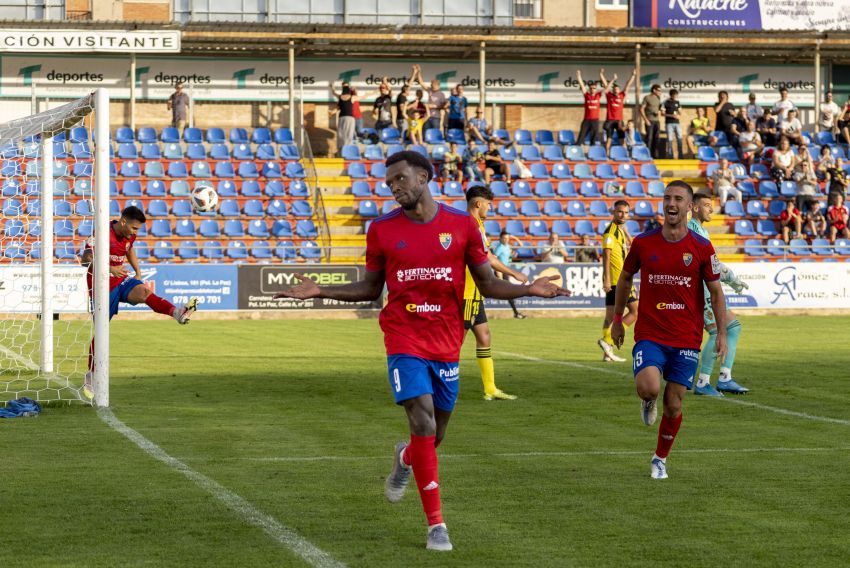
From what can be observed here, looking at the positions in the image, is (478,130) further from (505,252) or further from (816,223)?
(816,223)

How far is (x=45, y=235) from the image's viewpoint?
1670 centimetres

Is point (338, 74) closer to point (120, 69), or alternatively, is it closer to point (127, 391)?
point (120, 69)

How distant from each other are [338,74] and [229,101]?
3506 mm

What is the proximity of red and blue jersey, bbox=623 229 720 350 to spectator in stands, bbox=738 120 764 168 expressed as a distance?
103 feet

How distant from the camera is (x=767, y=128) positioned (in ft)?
135

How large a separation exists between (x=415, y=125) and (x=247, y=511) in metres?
30.3

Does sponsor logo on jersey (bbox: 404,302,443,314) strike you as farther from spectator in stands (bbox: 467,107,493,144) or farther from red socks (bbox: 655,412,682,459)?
spectator in stands (bbox: 467,107,493,144)

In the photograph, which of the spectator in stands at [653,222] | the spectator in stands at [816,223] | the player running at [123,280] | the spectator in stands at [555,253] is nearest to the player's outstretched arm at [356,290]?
the player running at [123,280]

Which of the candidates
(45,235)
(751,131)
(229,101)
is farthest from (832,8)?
(45,235)

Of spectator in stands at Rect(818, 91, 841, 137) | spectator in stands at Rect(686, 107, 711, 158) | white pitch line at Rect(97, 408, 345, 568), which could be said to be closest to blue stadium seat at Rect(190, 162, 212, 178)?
spectator in stands at Rect(686, 107, 711, 158)

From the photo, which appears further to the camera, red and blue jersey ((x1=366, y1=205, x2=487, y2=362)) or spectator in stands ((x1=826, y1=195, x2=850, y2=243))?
spectator in stands ((x1=826, y1=195, x2=850, y2=243))

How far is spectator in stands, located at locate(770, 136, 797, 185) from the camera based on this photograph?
128 ft

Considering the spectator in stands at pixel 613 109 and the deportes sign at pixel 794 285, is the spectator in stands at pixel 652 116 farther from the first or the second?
the deportes sign at pixel 794 285

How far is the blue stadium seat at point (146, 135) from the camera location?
37356 millimetres
